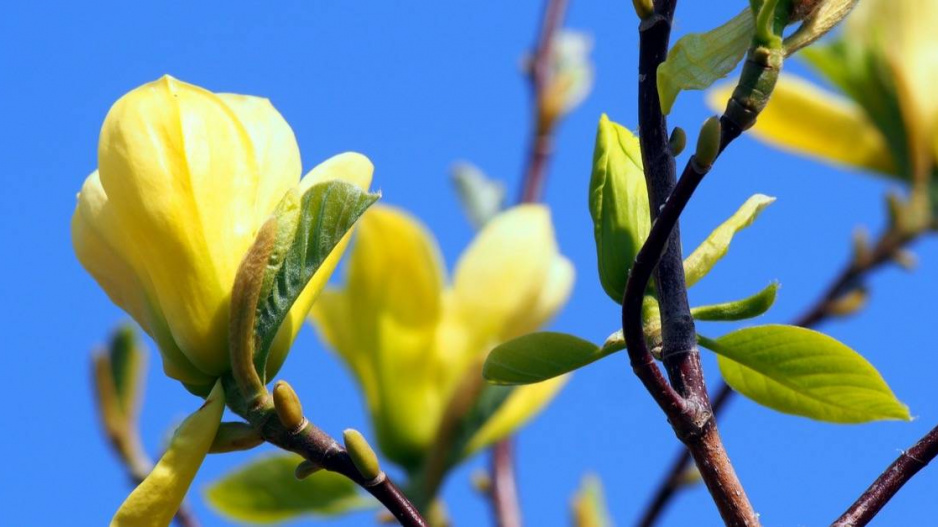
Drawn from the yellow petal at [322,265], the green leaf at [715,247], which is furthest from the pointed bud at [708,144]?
the yellow petal at [322,265]

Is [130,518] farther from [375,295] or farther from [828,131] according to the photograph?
[828,131]

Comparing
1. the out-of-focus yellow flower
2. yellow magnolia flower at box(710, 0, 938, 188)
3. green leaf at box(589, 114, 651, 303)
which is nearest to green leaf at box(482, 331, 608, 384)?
green leaf at box(589, 114, 651, 303)

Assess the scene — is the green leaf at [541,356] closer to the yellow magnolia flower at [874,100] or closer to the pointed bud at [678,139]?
the pointed bud at [678,139]

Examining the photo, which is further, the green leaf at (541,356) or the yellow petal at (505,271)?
the yellow petal at (505,271)

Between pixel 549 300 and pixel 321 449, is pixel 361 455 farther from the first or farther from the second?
pixel 549 300

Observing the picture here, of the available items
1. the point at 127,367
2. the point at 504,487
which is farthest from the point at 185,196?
the point at 504,487

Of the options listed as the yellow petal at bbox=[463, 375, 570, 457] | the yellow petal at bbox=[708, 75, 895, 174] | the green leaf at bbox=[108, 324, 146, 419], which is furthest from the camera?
the yellow petal at bbox=[708, 75, 895, 174]

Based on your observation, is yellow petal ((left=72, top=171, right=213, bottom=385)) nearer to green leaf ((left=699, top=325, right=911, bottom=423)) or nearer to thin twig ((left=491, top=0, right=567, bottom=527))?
green leaf ((left=699, top=325, right=911, bottom=423))

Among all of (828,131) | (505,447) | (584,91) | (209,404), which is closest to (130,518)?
(209,404)
